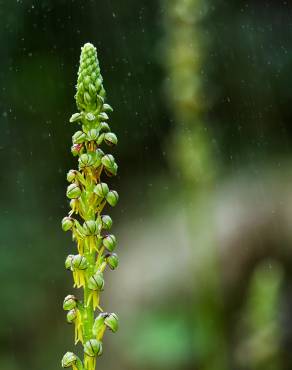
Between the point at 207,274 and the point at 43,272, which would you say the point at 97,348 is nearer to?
the point at 207,274

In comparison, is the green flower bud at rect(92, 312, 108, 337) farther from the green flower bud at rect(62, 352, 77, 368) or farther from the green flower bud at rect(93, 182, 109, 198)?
the green flower bud at rect(93, 182, 109, 198)

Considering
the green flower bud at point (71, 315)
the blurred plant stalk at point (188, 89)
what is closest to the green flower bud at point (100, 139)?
the green flower bud at point (71, 315)

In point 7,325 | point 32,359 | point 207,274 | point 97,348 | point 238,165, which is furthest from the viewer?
point 238,165

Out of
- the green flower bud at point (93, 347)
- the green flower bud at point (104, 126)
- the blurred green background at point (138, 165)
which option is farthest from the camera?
the blurred green background at point (138, 165)

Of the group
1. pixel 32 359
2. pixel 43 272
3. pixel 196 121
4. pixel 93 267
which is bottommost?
pixel 93 267

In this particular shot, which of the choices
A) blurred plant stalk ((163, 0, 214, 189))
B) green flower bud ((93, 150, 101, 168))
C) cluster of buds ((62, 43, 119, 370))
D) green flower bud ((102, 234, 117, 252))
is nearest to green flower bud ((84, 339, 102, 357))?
cluster of buds ((62, 43, 119, 370))

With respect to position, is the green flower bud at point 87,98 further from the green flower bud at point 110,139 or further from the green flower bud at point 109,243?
the green flower bud at point 109,243

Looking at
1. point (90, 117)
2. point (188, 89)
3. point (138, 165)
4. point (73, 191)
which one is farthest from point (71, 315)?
point (138, 165)

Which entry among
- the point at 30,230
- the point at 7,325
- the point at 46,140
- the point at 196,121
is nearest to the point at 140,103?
the point at 46,140

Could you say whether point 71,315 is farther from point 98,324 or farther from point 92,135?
point 92,135
